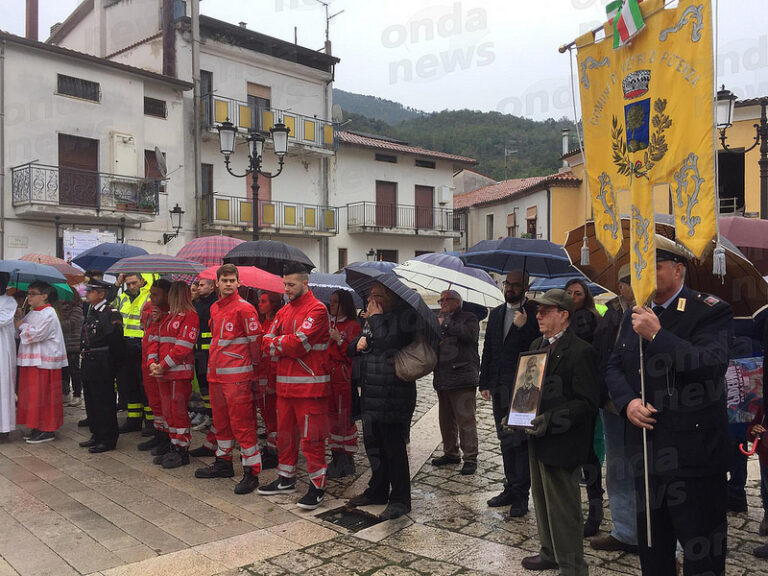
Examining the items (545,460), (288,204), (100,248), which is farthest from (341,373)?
(288,204)

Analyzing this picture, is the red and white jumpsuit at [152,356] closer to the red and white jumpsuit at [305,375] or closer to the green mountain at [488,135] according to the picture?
the red and white jumpsuit at [305,375]

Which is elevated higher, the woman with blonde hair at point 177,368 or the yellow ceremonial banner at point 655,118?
the yellow ceremonial banner at point 655,118

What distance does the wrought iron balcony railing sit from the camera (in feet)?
57.8

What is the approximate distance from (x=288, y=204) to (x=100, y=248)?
16.7 metres

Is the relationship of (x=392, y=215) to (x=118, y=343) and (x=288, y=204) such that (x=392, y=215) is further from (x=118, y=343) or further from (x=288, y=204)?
(x=118, y=343)

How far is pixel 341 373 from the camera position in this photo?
6055 millimetres

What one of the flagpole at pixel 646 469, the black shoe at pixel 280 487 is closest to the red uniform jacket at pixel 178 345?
the black shoe at pixel 280 487

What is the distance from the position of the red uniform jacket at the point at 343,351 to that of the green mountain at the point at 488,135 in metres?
32.8

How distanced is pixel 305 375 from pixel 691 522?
10.4 feet

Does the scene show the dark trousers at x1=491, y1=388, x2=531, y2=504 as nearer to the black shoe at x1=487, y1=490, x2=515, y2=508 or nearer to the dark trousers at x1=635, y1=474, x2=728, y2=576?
→ the black shoe at x1=487, y1=490, x2=515, y2=508

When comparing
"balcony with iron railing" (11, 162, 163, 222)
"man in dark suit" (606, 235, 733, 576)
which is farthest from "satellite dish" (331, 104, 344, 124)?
"man in dark suit" (606, 235, 733, 576)

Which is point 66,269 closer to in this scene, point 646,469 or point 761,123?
point 646,469

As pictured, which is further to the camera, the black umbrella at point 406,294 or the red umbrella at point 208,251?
the red umbrella at point 208,251

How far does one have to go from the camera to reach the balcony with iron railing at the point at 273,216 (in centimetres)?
2294
